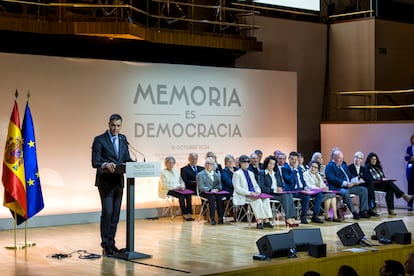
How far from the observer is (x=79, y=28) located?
1092cm

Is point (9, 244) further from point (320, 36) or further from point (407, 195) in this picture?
point (320, 36)

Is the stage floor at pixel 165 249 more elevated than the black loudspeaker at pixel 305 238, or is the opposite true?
the black loudspeaker at pixel 305 238

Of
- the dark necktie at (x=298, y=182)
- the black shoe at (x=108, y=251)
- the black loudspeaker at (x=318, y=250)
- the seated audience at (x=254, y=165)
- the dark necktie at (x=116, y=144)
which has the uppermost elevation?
the dark necktie at (x=116, y=144)

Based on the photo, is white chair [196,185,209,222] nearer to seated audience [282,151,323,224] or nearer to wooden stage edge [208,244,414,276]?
seated audience [282,151,323,224]

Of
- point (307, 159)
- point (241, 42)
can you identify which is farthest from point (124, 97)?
point (307, 159)

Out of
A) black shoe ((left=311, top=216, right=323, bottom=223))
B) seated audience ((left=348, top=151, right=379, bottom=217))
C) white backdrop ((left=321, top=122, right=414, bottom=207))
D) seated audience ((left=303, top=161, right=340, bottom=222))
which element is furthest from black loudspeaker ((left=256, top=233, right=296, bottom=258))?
white backdrop ((left=321, top=122, right=414, bottom=207))

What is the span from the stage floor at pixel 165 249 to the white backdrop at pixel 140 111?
3.10ft

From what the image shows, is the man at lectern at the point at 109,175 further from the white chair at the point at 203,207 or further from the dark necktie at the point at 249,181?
the white chair at the point at 203,207

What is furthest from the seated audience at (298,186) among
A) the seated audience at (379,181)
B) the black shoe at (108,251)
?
the black shoe at (108,251)

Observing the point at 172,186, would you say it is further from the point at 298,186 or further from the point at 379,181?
the point at 379,181

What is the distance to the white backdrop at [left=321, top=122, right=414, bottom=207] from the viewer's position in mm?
13445

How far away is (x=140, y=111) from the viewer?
1202cm

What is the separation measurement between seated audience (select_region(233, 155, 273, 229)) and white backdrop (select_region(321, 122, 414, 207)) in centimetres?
360

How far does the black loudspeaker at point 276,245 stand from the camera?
7747 millimetres
